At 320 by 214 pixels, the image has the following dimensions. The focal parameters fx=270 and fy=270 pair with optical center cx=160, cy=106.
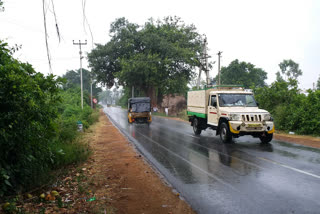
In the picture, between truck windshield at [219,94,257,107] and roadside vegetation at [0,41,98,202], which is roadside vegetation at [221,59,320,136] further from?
roadside vegetation at [0,41,98,202]

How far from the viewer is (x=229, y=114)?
1238cm

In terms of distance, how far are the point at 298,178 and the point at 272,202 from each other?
206cm

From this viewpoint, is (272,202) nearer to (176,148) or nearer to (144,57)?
(176,148)

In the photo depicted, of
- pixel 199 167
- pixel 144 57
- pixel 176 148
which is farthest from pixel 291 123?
pixel 144 57

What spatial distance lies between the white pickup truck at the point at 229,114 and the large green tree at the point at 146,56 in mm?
21402

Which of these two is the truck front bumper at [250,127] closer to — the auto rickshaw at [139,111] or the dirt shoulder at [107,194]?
the dirt shoulder at [107,194]

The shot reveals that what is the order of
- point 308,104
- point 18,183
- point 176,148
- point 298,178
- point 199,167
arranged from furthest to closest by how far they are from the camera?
1. point 308,104
2. point 176,148
3. point 199,167
4. point 298,178
5. point 18,183

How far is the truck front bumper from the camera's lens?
38.9 feet

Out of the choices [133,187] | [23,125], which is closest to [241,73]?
[133,187]

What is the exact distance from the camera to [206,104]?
1507cm

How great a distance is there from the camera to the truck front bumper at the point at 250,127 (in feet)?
38.9

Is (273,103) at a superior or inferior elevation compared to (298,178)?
superior

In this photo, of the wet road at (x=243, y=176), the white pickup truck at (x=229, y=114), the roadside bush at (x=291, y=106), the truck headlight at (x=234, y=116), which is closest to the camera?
the wet road at (x=243, y=176)

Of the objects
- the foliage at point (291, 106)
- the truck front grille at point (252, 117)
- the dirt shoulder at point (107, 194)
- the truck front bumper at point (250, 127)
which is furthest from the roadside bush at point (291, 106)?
the dirt shoulder at point (107, 194)
